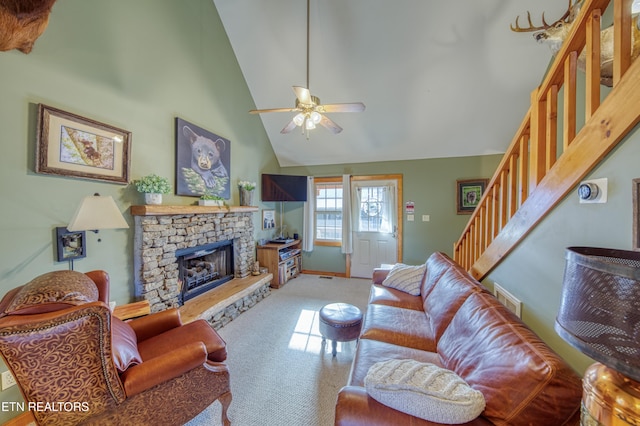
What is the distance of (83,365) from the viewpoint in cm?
105

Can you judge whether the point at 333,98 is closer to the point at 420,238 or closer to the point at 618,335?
the point at 420,238

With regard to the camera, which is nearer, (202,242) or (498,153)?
(202,242)

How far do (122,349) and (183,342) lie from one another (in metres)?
0.44

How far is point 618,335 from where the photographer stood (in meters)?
0.52

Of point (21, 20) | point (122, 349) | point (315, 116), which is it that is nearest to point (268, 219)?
point (315, 116)

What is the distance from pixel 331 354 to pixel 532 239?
190 cm

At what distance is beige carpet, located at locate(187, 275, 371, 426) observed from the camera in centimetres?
163

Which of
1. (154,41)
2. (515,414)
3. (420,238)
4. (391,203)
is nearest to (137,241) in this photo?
(154,41)

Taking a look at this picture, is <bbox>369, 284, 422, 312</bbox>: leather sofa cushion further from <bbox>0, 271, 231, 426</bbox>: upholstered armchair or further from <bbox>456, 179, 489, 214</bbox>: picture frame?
<bbox>456, 179, 489, 214</bbox>: picture frame

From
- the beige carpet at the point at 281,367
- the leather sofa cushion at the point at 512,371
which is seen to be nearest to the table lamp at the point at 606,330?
the leather sofa cushion at the point at 512,371

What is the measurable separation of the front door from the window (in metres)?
0.35

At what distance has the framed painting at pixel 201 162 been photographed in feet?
9.05

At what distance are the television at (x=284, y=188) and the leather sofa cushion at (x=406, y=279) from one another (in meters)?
2.52

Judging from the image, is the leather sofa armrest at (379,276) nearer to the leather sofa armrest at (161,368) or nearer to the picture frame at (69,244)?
the leather sofa armrest at (161,368)
